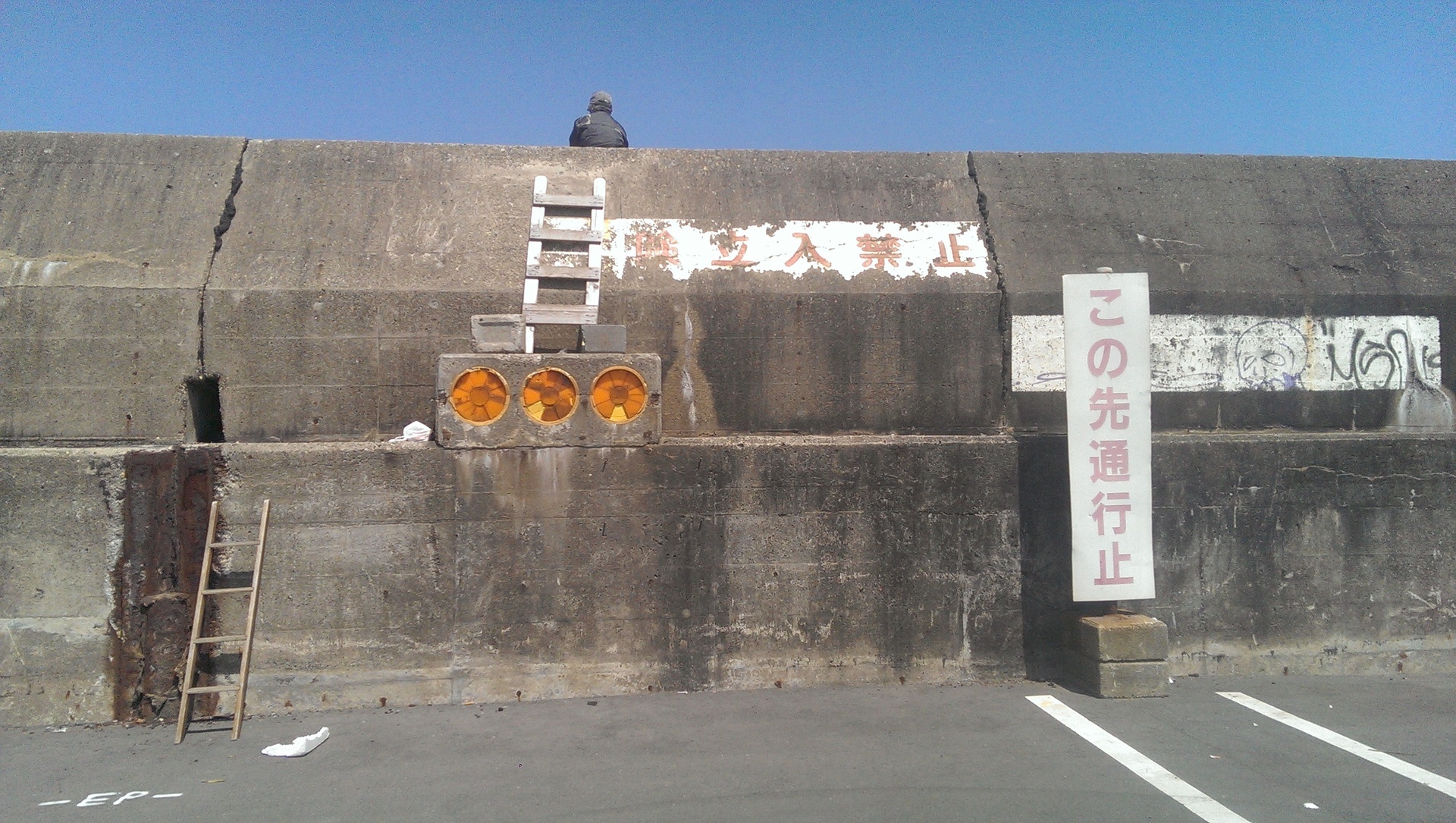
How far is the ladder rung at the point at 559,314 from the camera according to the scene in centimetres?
588

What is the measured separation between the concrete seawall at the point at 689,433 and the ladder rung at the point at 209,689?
0.20 m

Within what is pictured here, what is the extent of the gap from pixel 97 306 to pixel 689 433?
4195 millimetres

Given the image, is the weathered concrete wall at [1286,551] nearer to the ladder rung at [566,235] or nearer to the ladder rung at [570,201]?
the ladder rung at [566,235]

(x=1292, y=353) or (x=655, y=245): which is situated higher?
(x=655, y=245)

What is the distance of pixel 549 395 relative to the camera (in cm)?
562

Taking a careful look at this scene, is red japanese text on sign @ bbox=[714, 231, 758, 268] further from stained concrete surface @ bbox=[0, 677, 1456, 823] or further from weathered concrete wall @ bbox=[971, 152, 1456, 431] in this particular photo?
stained concrete surface @ bbox=[0, 677, 1456, 823]

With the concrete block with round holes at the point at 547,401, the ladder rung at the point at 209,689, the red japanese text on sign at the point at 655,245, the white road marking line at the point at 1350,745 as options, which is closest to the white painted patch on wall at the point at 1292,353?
the white road marking line at the point at 1350,745

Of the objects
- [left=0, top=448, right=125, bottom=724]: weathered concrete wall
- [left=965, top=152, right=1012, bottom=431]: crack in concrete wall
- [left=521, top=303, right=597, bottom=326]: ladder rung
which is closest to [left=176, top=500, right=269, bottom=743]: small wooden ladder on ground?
[left=0, top=448, right=125, bottom=724]: weathered concrete wall

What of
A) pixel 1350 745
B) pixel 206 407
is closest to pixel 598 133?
pixel 206 407

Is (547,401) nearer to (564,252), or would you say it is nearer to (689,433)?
(689,433)

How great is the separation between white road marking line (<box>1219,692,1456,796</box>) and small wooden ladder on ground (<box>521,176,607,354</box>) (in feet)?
17.3

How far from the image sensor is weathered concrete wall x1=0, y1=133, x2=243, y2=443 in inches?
219

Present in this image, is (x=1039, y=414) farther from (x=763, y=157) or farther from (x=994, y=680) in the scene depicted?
(x=763, y=157)

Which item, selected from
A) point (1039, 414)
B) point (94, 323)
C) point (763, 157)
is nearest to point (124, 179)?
point (94, 323)
